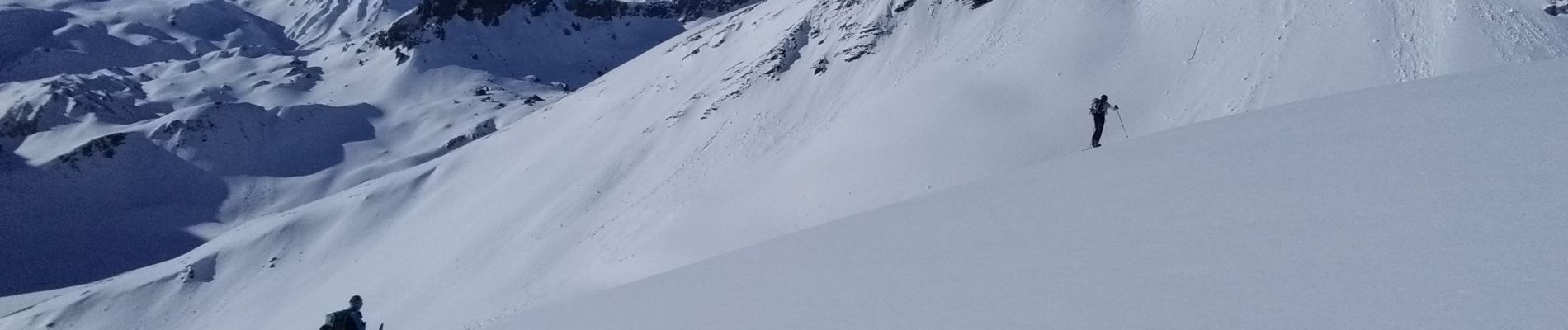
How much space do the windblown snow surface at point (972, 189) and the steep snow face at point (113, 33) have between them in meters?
98.0

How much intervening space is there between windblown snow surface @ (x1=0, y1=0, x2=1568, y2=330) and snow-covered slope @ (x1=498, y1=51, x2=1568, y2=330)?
1.1 inches

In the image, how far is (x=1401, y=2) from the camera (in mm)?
28312

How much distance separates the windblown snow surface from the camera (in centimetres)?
480

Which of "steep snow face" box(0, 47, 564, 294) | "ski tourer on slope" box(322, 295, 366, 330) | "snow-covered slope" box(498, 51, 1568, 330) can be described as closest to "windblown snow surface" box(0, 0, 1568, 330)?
"snow-covered slope" box(498, 51, 1568, 330)

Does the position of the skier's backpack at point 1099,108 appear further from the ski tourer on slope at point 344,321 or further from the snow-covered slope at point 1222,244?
the ski tourer on slope at point 344,321

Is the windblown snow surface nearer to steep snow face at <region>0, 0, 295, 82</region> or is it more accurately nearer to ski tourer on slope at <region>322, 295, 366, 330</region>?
ski tourer on slope at <region>322, 295, 366, 330</region>

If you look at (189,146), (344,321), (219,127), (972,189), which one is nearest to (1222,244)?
(972,189)

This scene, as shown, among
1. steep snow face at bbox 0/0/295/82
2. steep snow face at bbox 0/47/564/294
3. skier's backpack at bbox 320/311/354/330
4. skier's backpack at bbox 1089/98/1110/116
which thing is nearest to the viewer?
skier's backpack at bbox 320/311/354/330

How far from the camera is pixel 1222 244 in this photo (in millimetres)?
5137

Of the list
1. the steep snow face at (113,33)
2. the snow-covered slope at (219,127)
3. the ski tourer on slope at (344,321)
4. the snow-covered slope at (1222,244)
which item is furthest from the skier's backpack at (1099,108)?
the steep snow face at (113,33)

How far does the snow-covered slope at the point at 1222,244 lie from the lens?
4.14 metres

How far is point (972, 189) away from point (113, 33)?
209784 millimetres

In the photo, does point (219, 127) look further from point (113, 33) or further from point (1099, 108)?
point (1099, 108)

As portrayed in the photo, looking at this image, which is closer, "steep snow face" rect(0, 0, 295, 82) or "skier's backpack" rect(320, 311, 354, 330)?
"skier's backpack" rect(320, 311, 354, 330)
